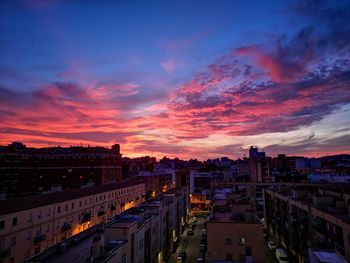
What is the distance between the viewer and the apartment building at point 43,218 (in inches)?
1412

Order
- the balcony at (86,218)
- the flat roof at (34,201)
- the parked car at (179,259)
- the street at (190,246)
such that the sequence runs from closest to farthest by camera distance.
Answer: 1. the flat roof at (34,201)
2. the parked car at (179,259)
3. the street at (190,246)
4. the balcony at (86,218)

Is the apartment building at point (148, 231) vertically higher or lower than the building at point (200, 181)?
lower

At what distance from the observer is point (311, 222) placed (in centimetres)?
3838

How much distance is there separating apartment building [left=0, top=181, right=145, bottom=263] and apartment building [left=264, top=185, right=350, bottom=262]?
37450 millimetres

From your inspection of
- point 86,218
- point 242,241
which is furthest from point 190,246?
point 242,241

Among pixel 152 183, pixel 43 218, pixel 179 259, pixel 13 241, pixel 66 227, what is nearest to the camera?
pixel 13 241

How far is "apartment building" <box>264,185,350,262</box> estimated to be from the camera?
30578 millimetres

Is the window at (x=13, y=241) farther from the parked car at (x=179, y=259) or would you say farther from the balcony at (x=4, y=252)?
the parked car at (x=179, y=259)

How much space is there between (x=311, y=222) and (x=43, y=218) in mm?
38647

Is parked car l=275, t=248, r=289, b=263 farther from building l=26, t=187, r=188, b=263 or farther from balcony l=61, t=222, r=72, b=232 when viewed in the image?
balcony l=61, t=222, r=72, b=232

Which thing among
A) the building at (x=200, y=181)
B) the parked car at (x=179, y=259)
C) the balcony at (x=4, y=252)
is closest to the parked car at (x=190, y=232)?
the parked car at (x=179, y=259)

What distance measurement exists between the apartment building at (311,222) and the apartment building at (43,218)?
123ft

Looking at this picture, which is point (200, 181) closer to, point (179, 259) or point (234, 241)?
point (179, 259)

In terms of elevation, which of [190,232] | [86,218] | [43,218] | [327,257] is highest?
[43,218]
